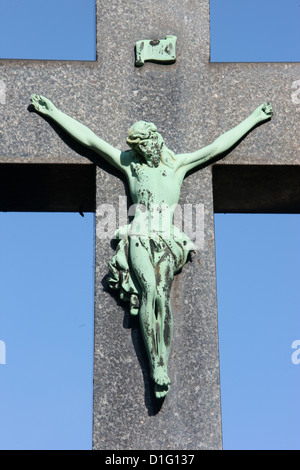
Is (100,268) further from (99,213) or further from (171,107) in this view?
(171,107)

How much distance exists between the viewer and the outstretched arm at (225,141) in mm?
7953

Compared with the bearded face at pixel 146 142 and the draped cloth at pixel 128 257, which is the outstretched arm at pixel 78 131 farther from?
the draped cloth at pixel 128 257

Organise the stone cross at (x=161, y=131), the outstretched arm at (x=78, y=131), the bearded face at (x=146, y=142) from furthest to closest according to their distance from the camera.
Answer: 1. the outstretched arm at (x=78, y=131)
2. the bearded face at (x=146, y=142)
3. the stone cross at (x=161, y=131)

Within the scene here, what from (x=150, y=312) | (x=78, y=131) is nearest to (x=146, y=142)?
(x=78, y=131)

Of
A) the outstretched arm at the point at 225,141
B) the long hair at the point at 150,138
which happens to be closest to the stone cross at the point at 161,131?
the outstretched arm at the point at 225,141

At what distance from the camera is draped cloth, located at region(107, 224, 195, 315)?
7.52 meters

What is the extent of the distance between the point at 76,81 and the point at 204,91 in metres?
Answer: 0.86

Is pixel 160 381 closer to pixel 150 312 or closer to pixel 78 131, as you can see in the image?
pixel 150 312

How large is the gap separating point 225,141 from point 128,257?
1080 millimetres

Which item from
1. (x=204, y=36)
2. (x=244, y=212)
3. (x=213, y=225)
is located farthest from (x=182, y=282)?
(x=204, y=36)

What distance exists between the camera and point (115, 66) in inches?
328

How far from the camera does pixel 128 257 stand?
24.9 ft

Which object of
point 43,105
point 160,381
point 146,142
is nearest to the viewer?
point 160,381
